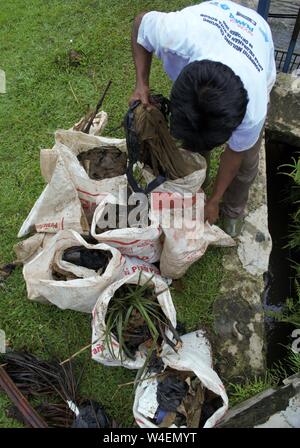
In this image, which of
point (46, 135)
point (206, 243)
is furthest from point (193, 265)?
point (46, 135)

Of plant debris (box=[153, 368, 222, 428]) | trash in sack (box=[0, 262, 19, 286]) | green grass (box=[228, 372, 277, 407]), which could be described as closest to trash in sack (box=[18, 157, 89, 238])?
trash in sack (box=[0, 262, 19, 286])

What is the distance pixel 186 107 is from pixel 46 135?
1725mm

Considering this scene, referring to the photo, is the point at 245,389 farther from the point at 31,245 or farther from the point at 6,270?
the point at 6,270

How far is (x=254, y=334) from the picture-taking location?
2.40 m

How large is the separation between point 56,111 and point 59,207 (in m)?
1.14

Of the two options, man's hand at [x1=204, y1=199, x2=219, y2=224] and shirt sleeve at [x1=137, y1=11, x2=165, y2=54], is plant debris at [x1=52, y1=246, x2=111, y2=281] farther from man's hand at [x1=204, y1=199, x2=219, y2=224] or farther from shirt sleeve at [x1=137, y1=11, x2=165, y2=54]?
shirt sleeve at [x1=137, y1=11, x2=165, y2=54]

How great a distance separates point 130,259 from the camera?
2277 mm

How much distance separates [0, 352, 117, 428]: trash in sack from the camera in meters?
2.10

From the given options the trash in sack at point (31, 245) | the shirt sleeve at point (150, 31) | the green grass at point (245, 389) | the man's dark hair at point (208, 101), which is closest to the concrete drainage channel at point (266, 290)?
the green grass at point (245, 389)

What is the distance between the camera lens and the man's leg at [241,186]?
2.25 m

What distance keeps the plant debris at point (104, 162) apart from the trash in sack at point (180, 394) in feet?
3.11

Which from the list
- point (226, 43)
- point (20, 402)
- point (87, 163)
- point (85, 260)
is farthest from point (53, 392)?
point (226, 43)

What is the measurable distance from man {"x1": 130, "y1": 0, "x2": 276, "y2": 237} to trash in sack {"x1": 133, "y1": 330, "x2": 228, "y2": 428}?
37.8 inches

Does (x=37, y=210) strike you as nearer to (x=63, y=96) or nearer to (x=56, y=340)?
(x=56, y=340)
